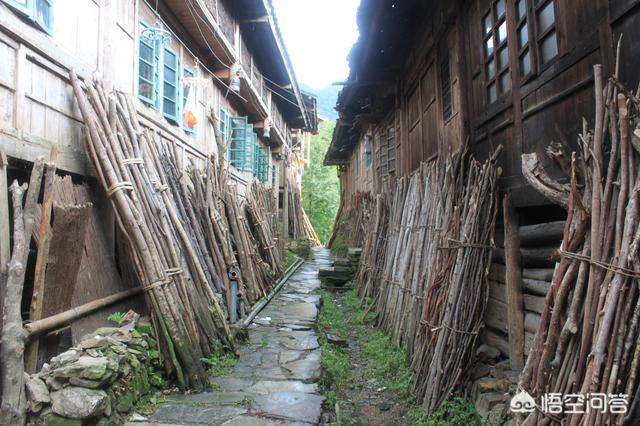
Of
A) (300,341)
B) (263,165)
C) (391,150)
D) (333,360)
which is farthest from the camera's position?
(263,165)

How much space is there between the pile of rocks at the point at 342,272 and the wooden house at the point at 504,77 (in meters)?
3.34

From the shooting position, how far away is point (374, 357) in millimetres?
5801

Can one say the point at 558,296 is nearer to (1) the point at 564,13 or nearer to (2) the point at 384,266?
(1) the point at 564,13

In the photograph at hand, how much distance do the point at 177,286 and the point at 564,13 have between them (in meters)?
4.32

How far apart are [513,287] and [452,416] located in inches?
55.1

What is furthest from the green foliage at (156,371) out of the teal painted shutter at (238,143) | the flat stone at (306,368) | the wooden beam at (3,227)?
the teal painted shutter at (238,143)

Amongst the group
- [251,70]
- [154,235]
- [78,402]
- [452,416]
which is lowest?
[452,416]

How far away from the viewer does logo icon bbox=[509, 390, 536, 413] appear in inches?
96.4

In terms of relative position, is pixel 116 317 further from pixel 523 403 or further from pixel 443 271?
pixel 523 403

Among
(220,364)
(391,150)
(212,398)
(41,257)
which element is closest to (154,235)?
(41,257)

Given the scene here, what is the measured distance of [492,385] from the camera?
3.73m

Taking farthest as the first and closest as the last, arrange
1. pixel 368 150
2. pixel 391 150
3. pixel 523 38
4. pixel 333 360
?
pixel 368 150, pixel 391 150, pixel 333 360, pixel 523 38

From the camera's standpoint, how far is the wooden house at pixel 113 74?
11.0 feet

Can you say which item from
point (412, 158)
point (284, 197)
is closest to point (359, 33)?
point (412, 158)
